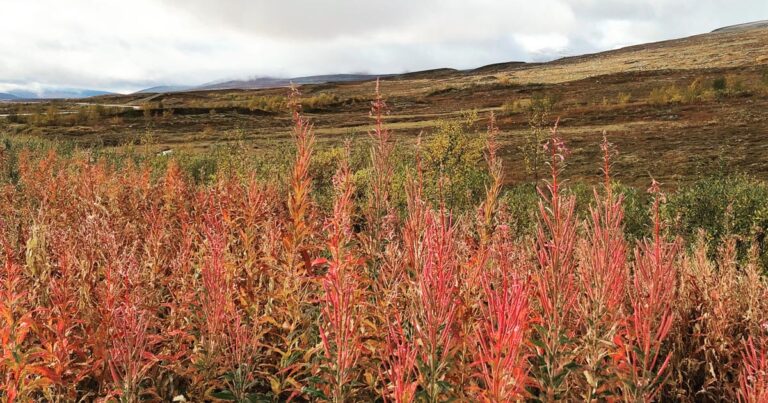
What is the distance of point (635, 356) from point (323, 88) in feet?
384

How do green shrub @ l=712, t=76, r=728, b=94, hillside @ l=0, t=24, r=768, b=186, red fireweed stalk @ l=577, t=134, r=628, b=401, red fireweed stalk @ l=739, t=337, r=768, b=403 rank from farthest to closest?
green shrub @ l=712, t=76, r=728, b=94, hillside @ l=0, t=24, r=768, b=186, red fireweed stalk @ l=577, t=134, r=628, b=401, red fireweed stalk @ l=739, t=337, r=768, b=403

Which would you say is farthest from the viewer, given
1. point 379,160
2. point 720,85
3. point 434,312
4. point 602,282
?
point 720,85

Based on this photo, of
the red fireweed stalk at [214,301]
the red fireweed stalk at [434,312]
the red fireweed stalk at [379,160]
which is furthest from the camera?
the red fireweed stalk at [379,160]

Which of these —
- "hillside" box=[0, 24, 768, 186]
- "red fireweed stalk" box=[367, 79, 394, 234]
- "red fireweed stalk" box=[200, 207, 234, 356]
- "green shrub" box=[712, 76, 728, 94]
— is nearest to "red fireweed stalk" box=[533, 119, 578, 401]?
"red fireweed stalk" box=[367, 79, 394, 234]

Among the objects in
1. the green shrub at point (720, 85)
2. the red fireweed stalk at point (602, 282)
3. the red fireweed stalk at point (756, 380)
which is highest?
the green shrub at point (720, 85)

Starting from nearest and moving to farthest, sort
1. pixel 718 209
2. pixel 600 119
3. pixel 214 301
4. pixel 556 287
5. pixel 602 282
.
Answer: pixel 556 287 < pixel 602 282 < pixel 214 301 < pixel 718 209 < pixel 600 119

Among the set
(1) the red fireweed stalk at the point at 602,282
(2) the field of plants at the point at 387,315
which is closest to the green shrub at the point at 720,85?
→ (2) the field of plants at the point at 387,315

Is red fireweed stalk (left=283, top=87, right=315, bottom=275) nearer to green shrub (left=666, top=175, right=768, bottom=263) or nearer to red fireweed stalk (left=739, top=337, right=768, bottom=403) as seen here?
→ red fireweed stalk (left=739, top=337, right=768, bottom=403)

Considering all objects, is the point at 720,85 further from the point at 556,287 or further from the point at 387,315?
the point at 387,315

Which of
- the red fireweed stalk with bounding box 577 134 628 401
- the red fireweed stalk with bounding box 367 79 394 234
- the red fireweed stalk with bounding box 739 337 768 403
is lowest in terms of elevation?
the red fireweed stalk with bounding box 739 337 768 403

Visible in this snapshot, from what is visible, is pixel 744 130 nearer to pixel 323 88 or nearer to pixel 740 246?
pixel 740 246

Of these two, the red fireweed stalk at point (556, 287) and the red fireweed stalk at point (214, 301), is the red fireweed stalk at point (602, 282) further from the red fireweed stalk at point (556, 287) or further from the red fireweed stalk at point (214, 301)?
the red fireweed stalk at point (214, 301)

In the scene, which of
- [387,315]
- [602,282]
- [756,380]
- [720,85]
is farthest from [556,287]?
[720,85]

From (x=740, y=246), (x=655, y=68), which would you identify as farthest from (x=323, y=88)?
(x=740, y=246)
